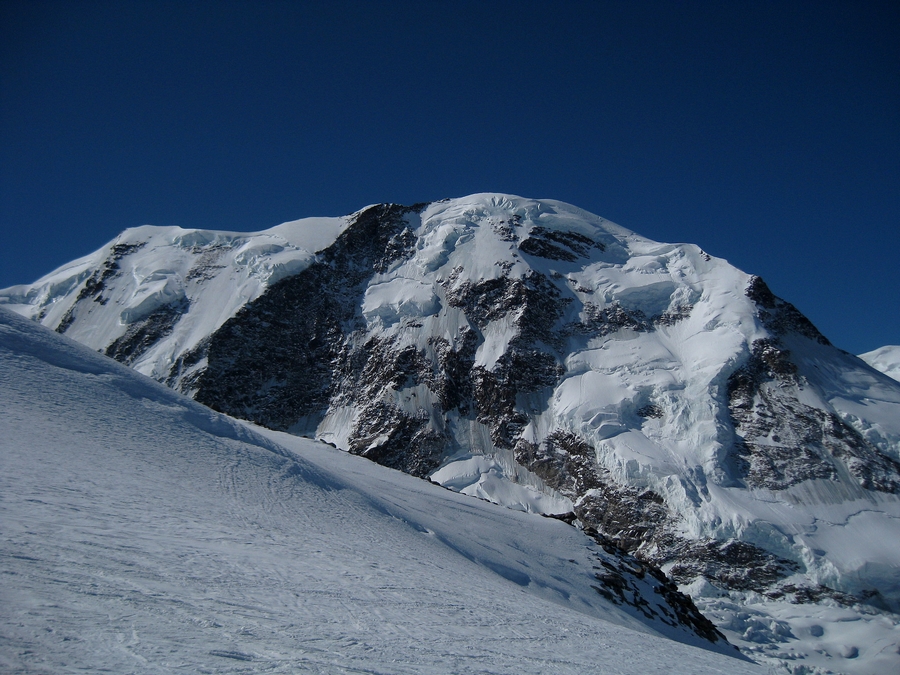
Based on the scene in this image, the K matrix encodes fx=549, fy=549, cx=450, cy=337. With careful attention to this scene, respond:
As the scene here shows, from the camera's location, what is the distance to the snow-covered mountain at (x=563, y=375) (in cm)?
4606

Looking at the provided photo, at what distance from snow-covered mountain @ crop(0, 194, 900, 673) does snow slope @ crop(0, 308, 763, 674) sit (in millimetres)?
34174

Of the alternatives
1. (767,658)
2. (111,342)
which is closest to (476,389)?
(767,658)

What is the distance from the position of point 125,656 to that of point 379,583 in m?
5.56

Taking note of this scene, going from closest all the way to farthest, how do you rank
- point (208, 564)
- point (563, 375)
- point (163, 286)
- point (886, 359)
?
point (208, 564), point (563, 375), point (163, 286), point (886, 359)

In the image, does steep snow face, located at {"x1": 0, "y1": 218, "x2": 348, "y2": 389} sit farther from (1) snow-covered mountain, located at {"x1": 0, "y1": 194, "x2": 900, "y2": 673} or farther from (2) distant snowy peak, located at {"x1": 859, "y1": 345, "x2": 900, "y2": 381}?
(2) distant snowy peak, located at {"x1": 859, "y1": 345, "x2": 900, "y2": 381}

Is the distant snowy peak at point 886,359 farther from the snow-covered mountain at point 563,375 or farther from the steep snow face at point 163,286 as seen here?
the steep snow face at point 163,286

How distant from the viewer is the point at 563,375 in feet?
220

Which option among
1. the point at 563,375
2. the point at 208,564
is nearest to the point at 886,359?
the point at 563,375

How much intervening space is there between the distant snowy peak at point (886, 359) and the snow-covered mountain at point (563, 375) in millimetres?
58458

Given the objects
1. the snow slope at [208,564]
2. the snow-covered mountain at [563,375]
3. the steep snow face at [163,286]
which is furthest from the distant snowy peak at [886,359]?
the snow slope at [208,564]

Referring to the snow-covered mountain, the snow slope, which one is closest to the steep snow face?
the snow-covered mountain

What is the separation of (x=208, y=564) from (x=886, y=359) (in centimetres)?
14009

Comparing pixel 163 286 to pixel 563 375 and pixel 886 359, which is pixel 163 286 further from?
pixel 886 359

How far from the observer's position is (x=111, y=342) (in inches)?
2970
